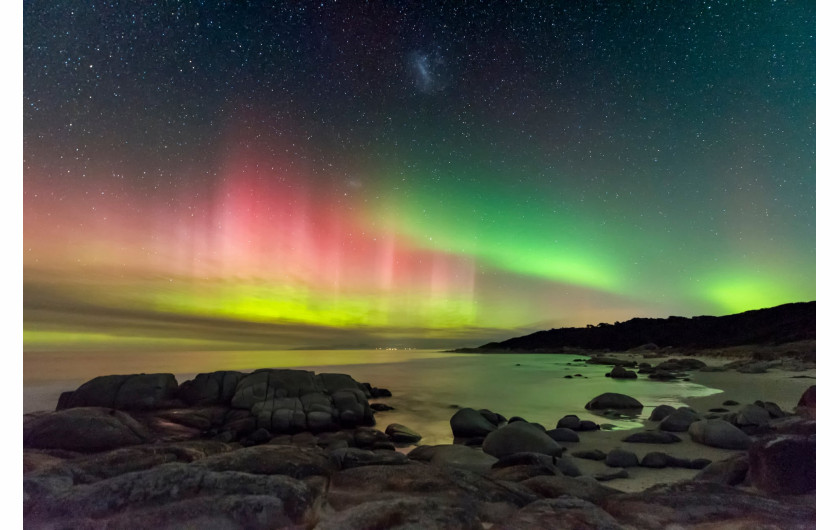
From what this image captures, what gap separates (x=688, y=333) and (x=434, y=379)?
8288mm

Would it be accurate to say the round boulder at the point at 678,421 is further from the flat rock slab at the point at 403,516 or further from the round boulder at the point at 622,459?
the flat rock slab at the point at 403,516

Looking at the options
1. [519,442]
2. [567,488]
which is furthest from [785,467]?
[519,442]

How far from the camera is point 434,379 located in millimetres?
9930

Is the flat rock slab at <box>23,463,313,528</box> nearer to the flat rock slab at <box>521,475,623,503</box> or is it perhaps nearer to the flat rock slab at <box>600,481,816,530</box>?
the flat rock slab at <box>521,475,623,503</box>

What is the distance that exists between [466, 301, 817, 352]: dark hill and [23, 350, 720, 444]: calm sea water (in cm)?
58

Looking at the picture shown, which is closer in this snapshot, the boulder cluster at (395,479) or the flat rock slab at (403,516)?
the flat rock slab at (403,516)

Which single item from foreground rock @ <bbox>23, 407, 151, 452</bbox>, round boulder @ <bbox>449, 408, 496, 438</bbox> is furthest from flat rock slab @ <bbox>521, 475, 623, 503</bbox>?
foreground rock @ <bbox>23, 407, 151, 452</bbox>

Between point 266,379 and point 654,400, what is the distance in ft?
25.6

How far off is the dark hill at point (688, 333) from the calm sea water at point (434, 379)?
580 mm

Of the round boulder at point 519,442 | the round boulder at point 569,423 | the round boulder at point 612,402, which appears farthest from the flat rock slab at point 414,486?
→ the round boulder at point 612,402

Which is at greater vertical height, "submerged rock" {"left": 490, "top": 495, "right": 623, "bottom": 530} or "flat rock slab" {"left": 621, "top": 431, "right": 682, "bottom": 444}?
"submerged rock" {"left": 490, "top": 495, "right": 623, "bottom": 530}

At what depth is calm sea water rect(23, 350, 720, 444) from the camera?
7227 mm

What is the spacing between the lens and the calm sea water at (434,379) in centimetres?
723

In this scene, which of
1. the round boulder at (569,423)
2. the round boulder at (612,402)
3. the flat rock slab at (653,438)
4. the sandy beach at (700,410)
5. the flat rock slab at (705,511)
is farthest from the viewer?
the round boulder at (612,402)
